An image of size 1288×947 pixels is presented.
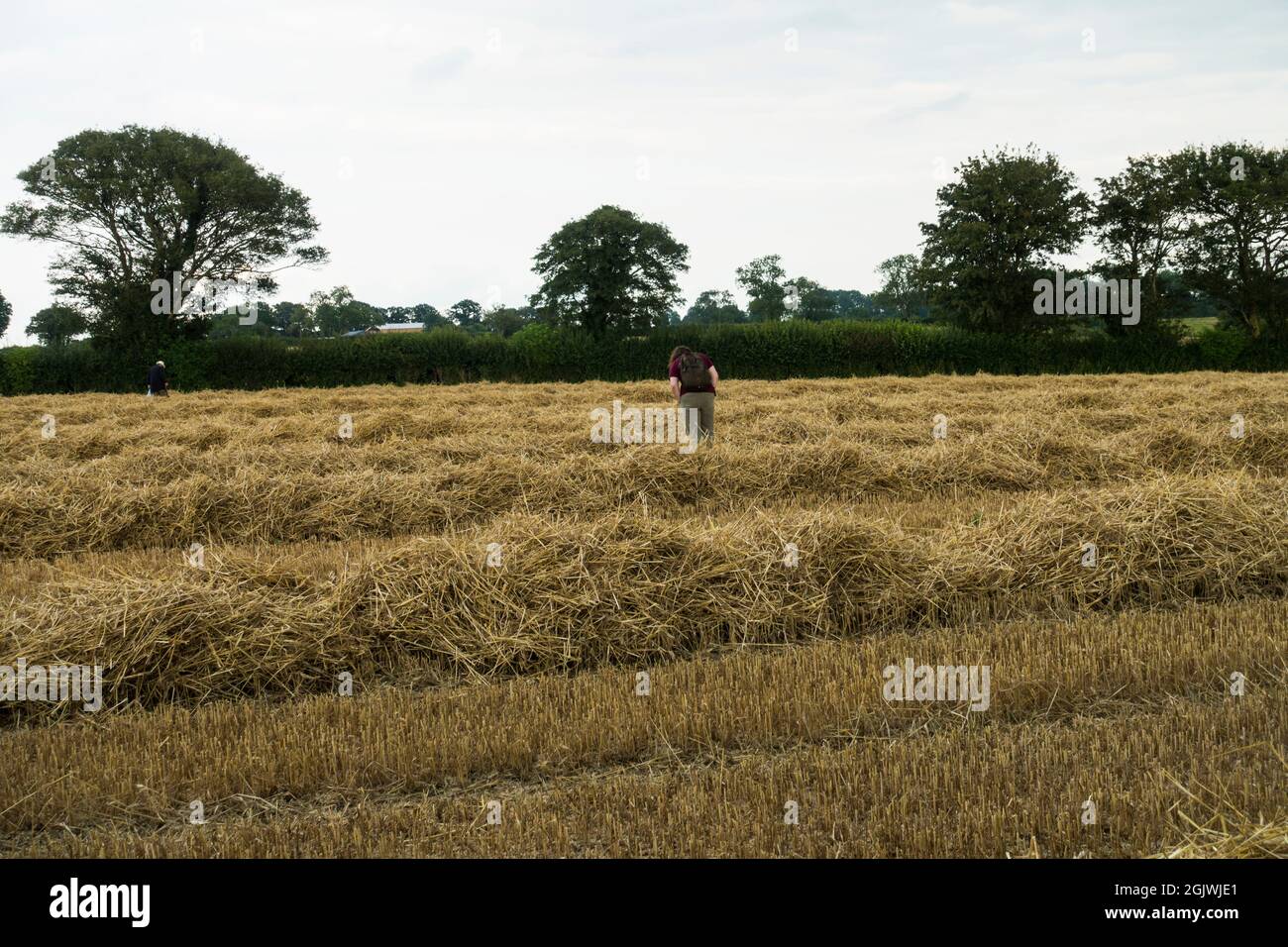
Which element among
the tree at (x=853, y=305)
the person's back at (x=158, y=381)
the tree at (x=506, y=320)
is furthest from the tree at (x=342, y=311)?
the person's back at (x=158, y=381)

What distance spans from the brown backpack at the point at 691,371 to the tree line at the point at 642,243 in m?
37.9

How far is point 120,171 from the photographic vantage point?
4775 centimetres

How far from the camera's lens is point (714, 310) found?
100 meters

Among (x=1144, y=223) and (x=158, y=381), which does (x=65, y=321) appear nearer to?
(x=158, y=381)

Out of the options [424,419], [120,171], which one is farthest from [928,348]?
[120,171]

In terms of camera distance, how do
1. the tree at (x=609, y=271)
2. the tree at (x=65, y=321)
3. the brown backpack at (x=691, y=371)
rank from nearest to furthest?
the brown backpack at (x=691, y=371), the tree at (x=65, y=321), the tree at (x=609, y=271)

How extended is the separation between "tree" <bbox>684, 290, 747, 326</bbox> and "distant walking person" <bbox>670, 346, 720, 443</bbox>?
80.7 m

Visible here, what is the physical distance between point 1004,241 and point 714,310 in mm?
50533

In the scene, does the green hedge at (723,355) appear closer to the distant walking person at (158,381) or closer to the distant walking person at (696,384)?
the distant walking person at (158,381)

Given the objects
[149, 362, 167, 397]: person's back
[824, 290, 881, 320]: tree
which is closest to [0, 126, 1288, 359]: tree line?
[149, 362, 167, 397]: person's back

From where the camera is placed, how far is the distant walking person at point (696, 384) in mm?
13328

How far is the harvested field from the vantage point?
13.6 ft
